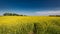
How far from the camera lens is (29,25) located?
1.98 meters

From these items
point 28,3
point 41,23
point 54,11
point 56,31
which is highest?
point 28,3

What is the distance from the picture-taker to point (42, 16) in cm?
201

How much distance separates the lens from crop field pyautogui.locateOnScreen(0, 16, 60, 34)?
1.92 metres

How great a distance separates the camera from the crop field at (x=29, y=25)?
1.92 meters

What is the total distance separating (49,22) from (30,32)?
1.13ft

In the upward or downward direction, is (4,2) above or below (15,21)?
above

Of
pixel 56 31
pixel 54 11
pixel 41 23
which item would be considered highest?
pixel 54 11

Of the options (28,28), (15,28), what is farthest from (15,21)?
(28,28)

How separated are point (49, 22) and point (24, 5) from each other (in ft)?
1.60

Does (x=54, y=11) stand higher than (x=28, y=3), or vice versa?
(x=28, y=3)

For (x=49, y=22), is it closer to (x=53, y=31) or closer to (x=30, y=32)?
(x=53, y=31)

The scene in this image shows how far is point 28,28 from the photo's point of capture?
1.97 m

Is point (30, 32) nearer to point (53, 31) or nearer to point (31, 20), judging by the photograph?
point (31, 20)

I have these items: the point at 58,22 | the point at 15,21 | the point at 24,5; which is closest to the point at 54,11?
the point at 58,22
